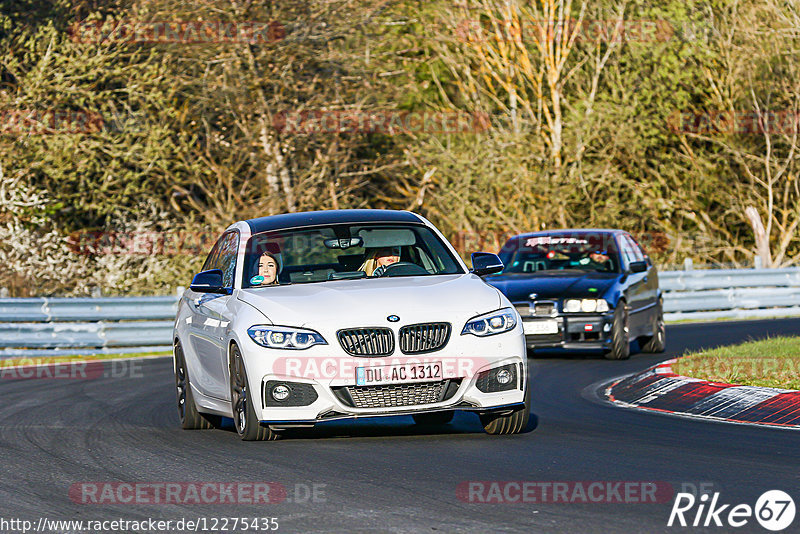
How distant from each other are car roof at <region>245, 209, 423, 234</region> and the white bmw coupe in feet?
0.30

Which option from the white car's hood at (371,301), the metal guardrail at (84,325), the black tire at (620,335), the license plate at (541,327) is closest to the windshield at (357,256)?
the white car's hood at (371,301)

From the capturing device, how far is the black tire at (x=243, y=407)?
9.41 m

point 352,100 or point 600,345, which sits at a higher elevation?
point 352,100

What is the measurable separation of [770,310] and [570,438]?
60.8 feet

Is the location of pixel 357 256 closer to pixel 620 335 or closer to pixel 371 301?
pixel 371 301

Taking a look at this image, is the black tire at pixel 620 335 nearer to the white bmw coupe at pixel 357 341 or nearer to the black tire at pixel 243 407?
the white bmw coupe at pixel 357 341

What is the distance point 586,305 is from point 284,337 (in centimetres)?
837

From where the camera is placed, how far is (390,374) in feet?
29.6

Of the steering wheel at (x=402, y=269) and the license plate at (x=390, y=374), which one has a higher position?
the steering wheel at (x=402, y=269)

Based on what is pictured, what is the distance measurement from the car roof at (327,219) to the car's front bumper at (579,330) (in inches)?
250

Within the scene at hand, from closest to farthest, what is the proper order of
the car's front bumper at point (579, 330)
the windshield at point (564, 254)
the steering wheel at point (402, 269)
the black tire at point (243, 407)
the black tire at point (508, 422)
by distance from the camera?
1. the black tire at point (243, 407)
2. the black tire at point (508, 422)
3. the steering wheel at point (402, 269)
4. the car's front bumper at point (579, 330)
5. the windshield at point (564, 254)

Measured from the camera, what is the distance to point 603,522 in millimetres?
6414

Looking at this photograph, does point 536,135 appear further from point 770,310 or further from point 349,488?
point 349,488

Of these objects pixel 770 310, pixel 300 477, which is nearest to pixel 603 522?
pixel 300 477
